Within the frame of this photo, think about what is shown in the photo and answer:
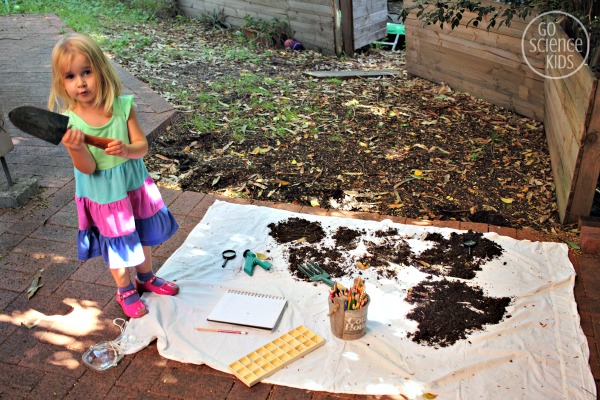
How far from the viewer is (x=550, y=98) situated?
547 centimetres

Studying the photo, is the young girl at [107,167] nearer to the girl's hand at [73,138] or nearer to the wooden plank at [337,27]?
the girl's hand at [73,138]

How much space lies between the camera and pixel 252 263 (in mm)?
3828

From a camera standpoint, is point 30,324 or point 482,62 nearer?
point 30,324

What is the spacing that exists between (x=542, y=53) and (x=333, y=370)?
4479 mm

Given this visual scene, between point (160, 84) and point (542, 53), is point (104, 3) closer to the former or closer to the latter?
point (160, 84)

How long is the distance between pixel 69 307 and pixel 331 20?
655 centimetres

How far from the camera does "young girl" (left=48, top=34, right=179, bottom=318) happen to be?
278 cm

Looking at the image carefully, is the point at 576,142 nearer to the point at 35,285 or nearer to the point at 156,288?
the point at 156,288

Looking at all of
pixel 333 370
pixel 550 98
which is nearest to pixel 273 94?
pixel 550 98

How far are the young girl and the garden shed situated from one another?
20.2ft

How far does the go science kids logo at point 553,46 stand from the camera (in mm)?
4668

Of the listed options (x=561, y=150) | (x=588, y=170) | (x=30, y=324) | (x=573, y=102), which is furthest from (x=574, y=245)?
(x=30, y=324)

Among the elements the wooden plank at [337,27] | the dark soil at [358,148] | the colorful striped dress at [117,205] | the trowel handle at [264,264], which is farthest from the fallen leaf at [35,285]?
the wooden plank at [337,27]

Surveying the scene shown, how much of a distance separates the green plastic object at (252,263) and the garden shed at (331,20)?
5.73 m
